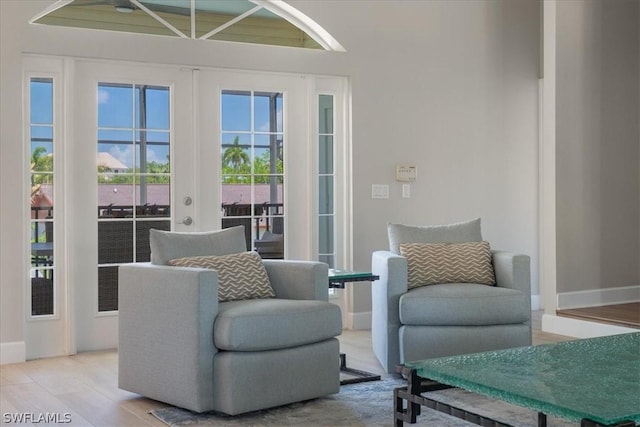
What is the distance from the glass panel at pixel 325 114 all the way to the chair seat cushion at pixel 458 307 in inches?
83.3

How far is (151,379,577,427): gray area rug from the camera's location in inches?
146

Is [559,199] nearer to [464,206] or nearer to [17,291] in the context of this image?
[464,206]

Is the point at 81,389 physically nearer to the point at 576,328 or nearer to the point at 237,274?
the point at 237,274

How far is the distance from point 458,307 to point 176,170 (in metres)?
2.28

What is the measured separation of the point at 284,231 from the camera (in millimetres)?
6250

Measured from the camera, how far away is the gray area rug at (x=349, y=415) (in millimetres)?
3701

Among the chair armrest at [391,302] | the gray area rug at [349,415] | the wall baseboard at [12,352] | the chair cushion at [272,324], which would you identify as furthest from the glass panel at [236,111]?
the gray area rug at [349,415]

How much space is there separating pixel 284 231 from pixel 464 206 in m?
1.58

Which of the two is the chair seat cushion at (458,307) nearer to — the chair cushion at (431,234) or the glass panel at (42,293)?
the chair cushion at (431,234)

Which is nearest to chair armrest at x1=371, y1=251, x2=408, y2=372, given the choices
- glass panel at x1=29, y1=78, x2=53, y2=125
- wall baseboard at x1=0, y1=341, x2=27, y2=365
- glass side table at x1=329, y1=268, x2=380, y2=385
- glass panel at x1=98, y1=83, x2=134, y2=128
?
glass side table at x1=329, y1=268, x2=380, y2=385

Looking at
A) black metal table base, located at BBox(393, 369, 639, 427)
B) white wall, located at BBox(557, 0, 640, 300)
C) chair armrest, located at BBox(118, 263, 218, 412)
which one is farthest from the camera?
white wall, located at BBox(557, 0, 640, 300)

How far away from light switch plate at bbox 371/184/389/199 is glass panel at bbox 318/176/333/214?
0.32 m

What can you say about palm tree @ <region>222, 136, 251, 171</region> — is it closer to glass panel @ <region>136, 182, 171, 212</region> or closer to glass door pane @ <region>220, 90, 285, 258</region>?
glass door pane @ <region>220, 90, 285, 258</region>

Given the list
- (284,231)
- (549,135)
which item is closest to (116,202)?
(284,231)
